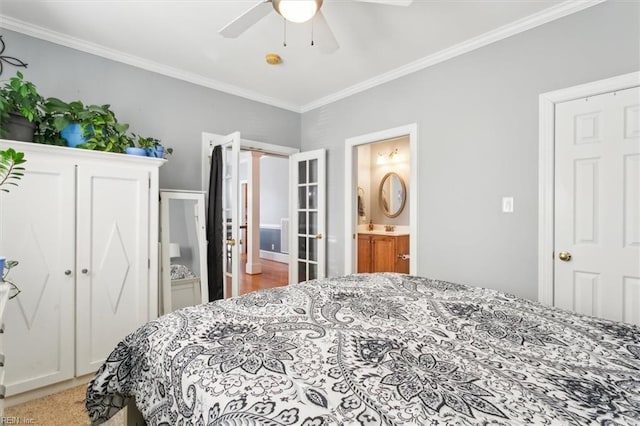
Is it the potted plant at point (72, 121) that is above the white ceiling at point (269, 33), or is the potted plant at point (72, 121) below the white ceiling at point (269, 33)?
below

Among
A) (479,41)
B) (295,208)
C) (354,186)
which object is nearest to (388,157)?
(354,186)

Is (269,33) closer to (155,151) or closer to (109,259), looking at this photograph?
(155,151)

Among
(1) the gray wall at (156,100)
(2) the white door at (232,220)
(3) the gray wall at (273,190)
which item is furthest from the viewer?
(3) the gray wall at (273,190)

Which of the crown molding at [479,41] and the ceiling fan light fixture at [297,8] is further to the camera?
the crown molding at [479,41]

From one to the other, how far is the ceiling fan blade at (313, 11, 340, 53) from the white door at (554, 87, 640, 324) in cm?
162

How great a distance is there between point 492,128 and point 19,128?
331 centimetres

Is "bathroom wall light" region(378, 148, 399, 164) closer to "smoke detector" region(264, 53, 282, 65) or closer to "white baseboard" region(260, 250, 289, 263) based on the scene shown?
"smoke detector" region(264, 53, 282, 65)

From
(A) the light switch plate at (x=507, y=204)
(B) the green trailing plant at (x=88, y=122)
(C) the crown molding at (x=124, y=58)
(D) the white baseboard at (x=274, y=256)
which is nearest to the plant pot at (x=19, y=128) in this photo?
(B) the green trailing plant at (x=88, y=122)

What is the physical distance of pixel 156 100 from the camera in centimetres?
294

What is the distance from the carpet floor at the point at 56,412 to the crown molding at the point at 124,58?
2.61m

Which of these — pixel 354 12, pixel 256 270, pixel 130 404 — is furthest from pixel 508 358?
pixel 256 270

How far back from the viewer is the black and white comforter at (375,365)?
688 millimetres

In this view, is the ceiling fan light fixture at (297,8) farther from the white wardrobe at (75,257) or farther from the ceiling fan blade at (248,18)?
the white wardrobe at (75,257)

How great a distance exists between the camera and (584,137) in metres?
2.03
